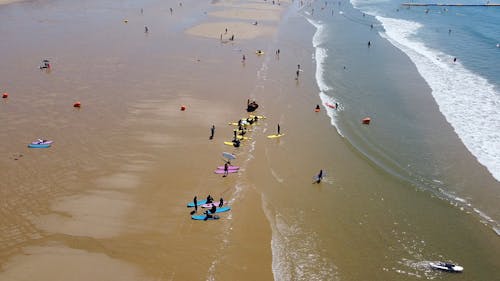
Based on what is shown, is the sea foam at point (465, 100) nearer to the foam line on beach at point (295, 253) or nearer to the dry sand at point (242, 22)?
the foam line on beach at point (295, 253)

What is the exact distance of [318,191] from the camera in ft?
80.8

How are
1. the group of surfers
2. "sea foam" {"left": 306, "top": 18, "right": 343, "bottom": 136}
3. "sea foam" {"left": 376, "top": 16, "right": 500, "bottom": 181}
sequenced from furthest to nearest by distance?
1. "sea foam" {"left": 306, "top": 18, "right": 343, "bottom": 136}
2. "sea foam" {"left": 376, "top": 16, "right": 500, "bottom": 181}
3. the group of surfers

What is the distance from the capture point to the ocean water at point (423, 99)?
27.6 m

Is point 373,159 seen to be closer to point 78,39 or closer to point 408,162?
point 408,162

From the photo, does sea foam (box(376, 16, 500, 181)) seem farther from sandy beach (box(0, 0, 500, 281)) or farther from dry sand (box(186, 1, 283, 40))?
dry sand (box(186, 1, 283, 40))

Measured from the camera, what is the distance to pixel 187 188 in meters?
24.2

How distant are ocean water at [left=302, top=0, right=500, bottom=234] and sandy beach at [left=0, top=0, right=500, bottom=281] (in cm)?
172

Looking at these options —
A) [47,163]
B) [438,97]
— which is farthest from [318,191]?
[438,97]

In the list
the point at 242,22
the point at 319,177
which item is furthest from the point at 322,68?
the point at 242,22

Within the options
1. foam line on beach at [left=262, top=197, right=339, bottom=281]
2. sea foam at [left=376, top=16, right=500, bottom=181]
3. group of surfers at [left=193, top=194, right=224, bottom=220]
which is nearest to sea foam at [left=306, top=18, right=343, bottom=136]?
sea foam at [left=376, top=16, right=500, bottom=181]

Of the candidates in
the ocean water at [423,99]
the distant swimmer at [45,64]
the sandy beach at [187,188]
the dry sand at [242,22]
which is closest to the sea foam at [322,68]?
the ocean water at [423,99]

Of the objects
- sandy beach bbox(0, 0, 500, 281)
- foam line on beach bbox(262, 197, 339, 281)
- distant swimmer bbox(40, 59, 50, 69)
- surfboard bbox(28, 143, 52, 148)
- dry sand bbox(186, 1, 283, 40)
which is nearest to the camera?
foam line on beach bbox(262, 197, 339, 281)

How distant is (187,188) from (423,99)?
2579 cm

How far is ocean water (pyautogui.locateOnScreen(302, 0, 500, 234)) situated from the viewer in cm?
2758
